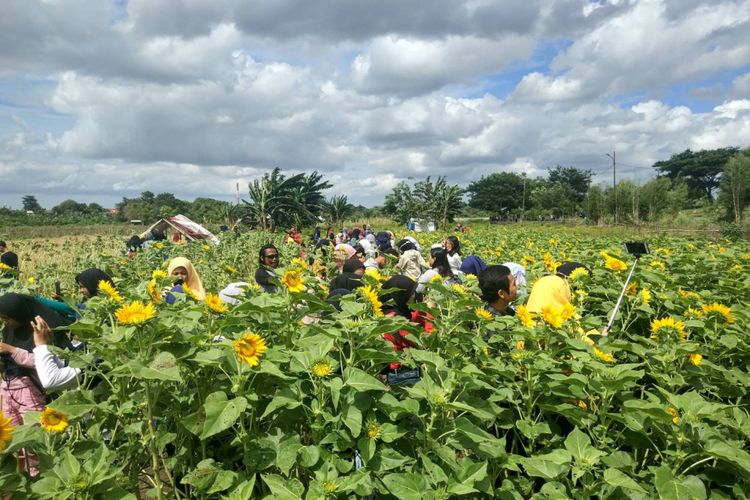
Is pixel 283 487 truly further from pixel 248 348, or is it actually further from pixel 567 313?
pixel 567 313

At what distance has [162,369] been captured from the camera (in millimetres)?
1189

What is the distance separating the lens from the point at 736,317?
285 centimetres

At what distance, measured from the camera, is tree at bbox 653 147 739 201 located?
60750 mm

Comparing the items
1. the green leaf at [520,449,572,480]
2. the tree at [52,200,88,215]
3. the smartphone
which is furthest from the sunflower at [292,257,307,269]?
the tree at [52,200,88,215]

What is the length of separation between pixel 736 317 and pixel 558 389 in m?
1.88

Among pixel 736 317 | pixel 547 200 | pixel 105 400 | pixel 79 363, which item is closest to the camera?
pixel 79 363

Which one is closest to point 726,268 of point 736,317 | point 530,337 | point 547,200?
point 736,317

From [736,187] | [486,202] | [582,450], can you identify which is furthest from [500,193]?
[582,450]

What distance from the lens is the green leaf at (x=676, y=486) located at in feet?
4.34

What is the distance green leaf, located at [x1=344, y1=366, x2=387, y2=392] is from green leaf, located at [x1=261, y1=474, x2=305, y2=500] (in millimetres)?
282

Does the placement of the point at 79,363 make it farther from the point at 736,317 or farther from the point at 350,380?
the point at 736,317

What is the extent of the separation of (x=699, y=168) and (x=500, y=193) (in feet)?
81.1

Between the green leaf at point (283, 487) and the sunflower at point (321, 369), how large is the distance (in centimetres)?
27

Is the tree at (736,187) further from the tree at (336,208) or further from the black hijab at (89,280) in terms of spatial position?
the black hijab at (89,280)
